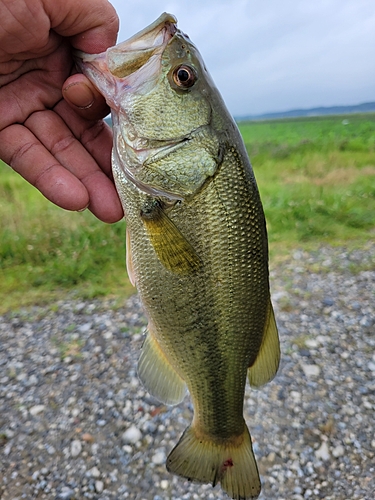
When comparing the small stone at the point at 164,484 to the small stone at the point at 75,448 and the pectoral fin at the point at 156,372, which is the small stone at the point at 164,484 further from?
the pectoral fin at the point at 156,372

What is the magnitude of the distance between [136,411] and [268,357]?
217 centimetres

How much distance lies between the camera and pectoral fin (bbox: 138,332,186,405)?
226 centimetres

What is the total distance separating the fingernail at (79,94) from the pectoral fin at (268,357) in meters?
1.54

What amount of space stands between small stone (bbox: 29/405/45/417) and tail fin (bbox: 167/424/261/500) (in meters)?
2.15

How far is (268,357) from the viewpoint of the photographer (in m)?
2.24

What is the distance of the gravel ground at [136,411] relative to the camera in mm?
3393

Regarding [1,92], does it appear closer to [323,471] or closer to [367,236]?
[323,471]

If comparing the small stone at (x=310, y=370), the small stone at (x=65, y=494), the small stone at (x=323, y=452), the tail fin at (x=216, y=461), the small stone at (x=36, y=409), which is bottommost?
the small stone at (x=323, y=452)

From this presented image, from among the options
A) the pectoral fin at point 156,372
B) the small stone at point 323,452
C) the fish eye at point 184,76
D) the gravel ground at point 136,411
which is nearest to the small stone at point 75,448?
the gravel ground at point 136,411

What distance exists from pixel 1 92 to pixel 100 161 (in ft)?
2.38

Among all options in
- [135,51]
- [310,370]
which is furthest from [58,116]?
[310,370]

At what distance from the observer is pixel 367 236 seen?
7562 millimetres

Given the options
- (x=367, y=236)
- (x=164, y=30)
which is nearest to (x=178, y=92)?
(x=164, y=30)

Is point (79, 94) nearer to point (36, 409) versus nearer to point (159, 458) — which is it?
point (159, 458)
